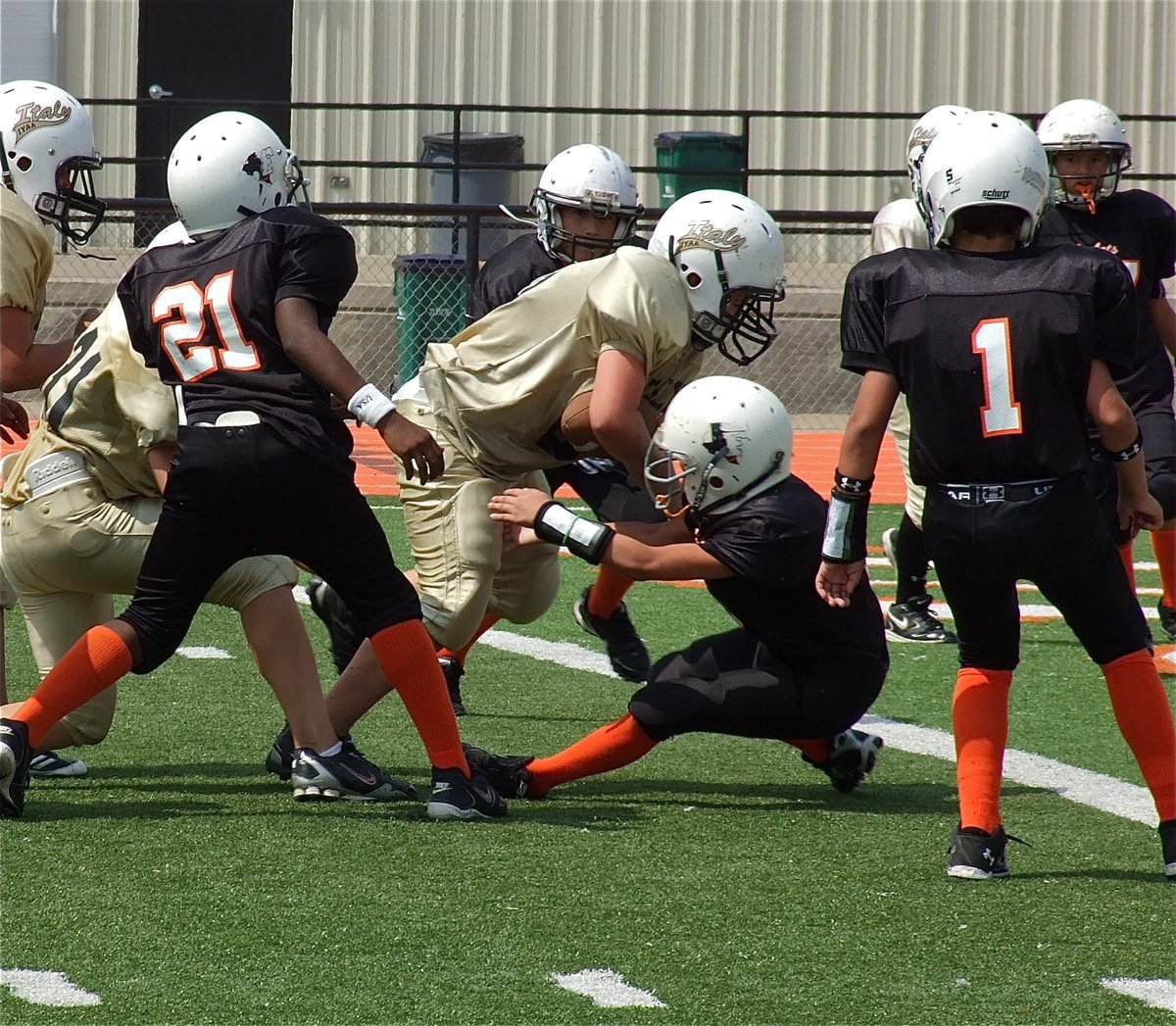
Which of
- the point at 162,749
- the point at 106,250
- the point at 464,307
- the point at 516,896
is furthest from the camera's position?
the point at 106,250

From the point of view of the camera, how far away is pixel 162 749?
16.4 feet

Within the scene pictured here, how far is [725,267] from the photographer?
464 cm

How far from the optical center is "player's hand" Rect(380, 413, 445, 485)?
3.95 meters

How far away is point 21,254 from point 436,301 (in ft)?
29.5

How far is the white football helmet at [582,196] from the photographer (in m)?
5.63

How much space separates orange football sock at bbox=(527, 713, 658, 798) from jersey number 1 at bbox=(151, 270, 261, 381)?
122 centimetres

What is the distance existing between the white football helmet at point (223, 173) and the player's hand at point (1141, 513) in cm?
205

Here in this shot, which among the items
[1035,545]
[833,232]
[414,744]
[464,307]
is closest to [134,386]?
[414,744]

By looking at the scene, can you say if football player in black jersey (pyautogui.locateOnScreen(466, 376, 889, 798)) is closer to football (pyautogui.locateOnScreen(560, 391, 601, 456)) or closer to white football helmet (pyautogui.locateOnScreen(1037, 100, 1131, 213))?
football (pyautogui.locateOnScreen(560, 391, 601, 456))

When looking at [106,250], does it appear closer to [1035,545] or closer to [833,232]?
[833,232]

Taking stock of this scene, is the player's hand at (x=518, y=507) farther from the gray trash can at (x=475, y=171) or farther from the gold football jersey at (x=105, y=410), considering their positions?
the gray trash can at (x=475, y=171)

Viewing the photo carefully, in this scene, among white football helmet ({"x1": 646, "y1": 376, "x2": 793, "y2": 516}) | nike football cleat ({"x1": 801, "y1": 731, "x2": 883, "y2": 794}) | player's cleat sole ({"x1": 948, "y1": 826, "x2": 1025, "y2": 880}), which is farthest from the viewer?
nike football cleat ({"x1": 801, "y1": 731, "x2": 883, "y2": 794})

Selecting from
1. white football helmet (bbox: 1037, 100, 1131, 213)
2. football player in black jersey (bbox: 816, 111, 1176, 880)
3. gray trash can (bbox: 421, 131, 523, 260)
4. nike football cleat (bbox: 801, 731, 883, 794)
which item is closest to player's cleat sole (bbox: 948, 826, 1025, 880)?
football player in black jersey (bbox: 816, 111, 1176, 880)

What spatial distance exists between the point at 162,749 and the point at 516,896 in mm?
1713
